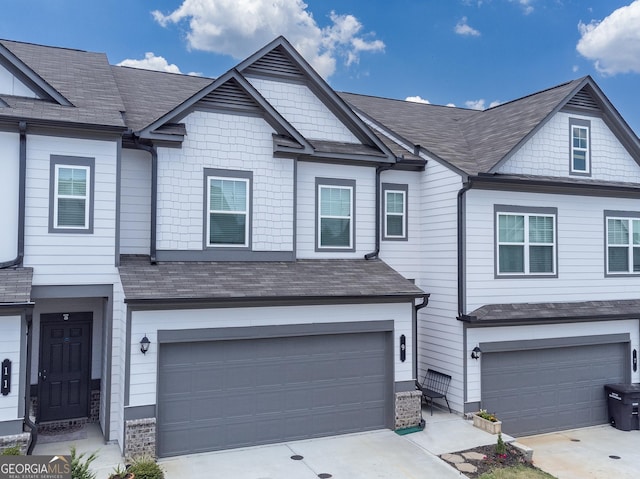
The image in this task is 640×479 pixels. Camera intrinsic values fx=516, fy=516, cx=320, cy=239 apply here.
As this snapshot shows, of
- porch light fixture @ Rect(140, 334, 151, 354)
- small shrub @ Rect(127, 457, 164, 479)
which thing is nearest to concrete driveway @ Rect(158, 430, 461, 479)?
small shrub @ Rect(127, 457, 164, 479)

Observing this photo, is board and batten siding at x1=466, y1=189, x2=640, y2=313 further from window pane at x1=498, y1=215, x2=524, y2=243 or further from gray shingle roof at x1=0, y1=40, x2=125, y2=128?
gray shingle roof at x1=0, y1=40, x2=125, y2=128

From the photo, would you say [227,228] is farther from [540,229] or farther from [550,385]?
[550,385]

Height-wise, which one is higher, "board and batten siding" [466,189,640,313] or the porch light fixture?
"board and batten siding" [466,189,640,313]

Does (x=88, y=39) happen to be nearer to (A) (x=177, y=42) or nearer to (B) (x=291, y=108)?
(A) (x=177, y=42)

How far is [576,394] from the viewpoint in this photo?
44.2 feet

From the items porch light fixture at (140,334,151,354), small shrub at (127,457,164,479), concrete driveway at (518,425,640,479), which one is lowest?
concrete driveway at (518,425,640,479)

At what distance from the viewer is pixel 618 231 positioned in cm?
1453

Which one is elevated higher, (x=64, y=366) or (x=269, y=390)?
(x=64, y=366)

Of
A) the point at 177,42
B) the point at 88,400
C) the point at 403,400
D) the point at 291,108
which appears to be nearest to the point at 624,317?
the point at 403,400

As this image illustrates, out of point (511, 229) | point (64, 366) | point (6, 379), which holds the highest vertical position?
point (511, 229)

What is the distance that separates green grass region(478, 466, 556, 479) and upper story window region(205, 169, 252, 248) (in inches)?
262

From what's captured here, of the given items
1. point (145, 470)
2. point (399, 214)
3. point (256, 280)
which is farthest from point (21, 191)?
point (399, 214)

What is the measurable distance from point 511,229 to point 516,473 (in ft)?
19.6

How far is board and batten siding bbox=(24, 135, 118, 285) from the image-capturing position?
968 centimetres
